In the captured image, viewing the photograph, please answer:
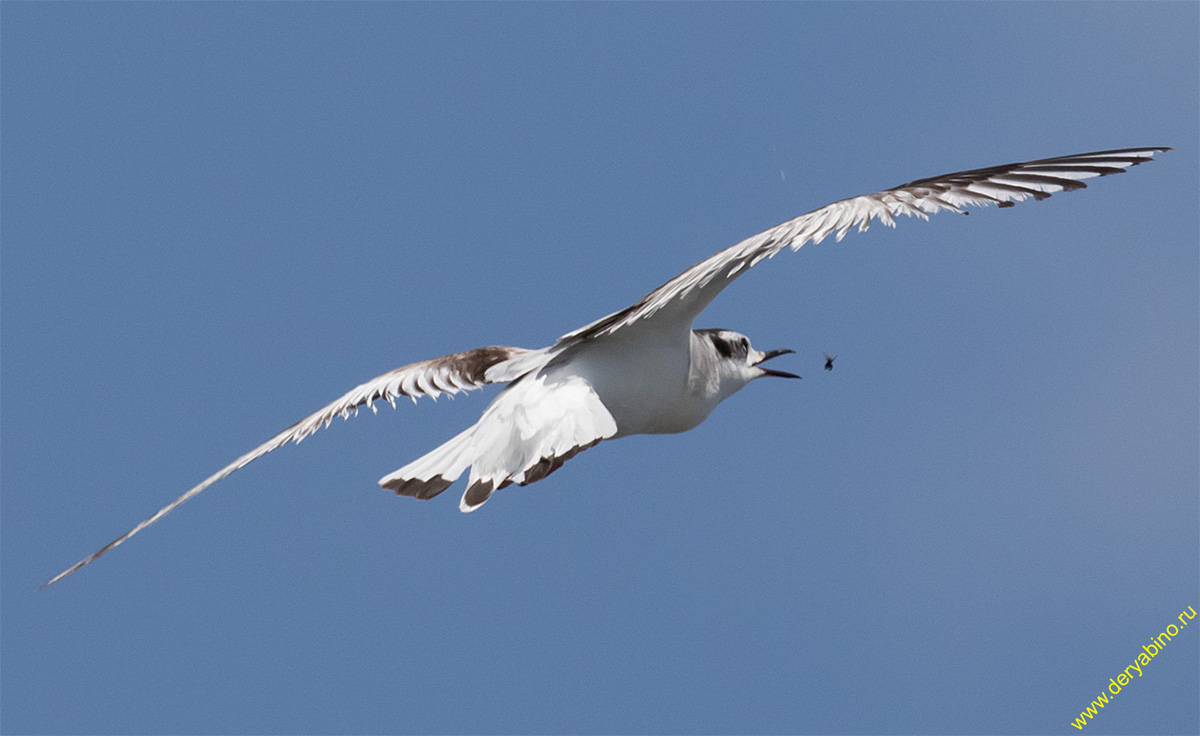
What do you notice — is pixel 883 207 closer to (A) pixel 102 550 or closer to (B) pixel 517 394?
(B) pixel 517 394

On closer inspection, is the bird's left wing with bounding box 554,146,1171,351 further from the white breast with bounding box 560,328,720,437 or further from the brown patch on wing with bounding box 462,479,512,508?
the brown patch on wing with bounding box 462,479,512,508

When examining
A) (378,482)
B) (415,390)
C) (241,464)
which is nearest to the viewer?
(378,482)

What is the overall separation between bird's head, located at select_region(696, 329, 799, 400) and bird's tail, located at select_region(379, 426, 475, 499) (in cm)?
200

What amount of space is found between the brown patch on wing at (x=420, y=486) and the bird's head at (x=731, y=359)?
219 cm

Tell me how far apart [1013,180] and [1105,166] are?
0.44m

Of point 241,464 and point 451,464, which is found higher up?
point 241,464

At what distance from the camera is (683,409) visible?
7.47 meters

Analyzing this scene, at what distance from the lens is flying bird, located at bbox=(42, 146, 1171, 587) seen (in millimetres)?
5965

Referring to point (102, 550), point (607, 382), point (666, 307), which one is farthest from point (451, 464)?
point (102, 550)

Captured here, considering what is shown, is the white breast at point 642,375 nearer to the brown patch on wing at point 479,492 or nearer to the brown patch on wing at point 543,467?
the brown patch on wing at point 543,467

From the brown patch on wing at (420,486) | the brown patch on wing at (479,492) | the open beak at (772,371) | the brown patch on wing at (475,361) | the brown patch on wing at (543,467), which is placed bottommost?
the open beak at (772,371)

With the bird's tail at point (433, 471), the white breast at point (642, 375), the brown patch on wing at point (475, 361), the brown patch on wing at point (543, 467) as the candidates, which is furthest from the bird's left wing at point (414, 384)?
the brown patch on wing at point (543, 467)

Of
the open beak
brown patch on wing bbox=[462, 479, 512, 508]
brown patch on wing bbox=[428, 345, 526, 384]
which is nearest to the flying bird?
brown patch on wing bbox=[462, 479, 512, 508]

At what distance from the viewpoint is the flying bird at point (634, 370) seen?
5965 mm
